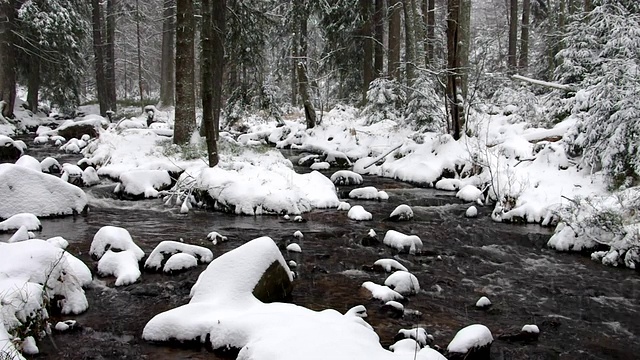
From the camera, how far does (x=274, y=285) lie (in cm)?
584

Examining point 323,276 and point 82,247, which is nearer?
point 323,276

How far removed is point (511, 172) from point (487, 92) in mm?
11878

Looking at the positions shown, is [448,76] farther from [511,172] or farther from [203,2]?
[203,2]

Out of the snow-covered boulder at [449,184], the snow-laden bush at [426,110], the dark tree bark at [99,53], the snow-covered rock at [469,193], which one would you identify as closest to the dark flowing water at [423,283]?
the snow-covered rock at [469,193]

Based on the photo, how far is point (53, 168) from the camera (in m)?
13.4

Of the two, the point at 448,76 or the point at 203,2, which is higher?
the point at 203,2

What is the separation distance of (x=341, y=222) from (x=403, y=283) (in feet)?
11.5

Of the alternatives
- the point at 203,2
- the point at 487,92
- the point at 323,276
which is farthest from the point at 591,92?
the point at 487,92

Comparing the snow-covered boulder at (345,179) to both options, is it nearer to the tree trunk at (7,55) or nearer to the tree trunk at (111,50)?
the tree trunk at (7,55)

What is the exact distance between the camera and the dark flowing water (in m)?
5.08

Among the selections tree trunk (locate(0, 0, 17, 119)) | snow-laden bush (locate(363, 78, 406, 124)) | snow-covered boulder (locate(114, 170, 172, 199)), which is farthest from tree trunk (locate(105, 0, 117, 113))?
snow-covered boulder (locate(114, 170, 172, 199))

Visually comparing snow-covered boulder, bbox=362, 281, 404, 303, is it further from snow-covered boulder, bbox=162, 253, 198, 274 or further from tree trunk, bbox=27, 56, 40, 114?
tree trunk, bbox=27, 56, 40, 114

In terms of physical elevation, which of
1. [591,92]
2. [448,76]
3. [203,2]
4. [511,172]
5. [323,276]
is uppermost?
[203,2]

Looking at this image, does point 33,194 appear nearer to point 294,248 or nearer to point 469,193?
point 294,248
